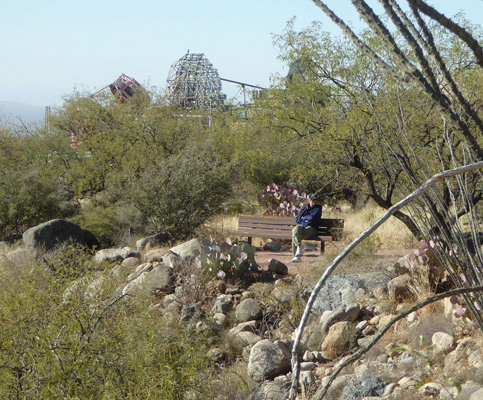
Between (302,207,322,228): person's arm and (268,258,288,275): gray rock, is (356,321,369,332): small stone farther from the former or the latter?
(302,207,322,228): person's arm

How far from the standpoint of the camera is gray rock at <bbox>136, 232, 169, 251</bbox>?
38.5 ft

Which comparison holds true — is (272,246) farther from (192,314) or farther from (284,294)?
(192,314)

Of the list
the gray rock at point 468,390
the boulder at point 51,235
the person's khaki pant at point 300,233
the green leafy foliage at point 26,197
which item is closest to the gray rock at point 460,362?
the gray rock at point 468,390

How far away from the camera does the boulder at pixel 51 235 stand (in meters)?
11.4

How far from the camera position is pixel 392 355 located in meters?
5.90

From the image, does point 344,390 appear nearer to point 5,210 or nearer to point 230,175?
point 230,175

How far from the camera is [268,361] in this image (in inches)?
243

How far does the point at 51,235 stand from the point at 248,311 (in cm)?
554

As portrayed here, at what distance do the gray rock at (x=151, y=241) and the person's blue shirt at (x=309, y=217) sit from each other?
2996 mm

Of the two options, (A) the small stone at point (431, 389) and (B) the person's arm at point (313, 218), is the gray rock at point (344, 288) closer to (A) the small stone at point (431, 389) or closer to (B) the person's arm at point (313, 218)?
(A) the small stone at point (431, 389)

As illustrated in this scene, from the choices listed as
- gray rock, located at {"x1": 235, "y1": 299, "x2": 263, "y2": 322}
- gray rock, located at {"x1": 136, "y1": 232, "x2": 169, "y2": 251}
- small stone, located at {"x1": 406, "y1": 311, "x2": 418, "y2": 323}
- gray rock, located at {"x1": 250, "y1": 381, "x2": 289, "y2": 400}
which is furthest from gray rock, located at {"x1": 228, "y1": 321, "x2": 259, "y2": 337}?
gray rock, located at {"x1": 136, "y1": 232, "x2": 169, "y2": 251}

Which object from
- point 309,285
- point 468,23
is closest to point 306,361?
point 309,285

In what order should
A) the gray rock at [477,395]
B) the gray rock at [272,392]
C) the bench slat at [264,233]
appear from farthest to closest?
the bench slat at [264,233], the gray rock at [272,392], the gray rock at [477,395]

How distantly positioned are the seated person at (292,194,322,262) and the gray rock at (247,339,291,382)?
12.0ft
